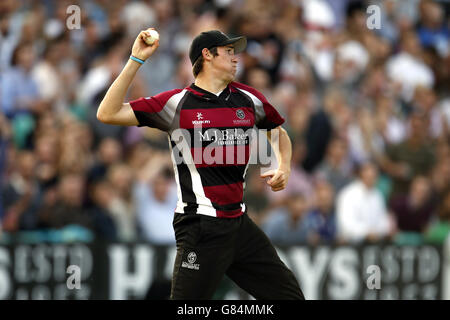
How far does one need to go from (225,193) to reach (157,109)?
750 millimetres

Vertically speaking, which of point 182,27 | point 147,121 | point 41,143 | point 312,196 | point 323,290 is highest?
point 182,27

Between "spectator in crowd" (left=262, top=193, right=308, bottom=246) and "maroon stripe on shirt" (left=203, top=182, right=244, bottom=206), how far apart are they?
4.01 meters

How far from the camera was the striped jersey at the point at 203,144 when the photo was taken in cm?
580

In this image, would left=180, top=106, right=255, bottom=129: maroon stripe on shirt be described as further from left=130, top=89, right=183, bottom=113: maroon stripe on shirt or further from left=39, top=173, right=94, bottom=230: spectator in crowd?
left=39, top=173, right=94, bottom=230: spectator in crowd

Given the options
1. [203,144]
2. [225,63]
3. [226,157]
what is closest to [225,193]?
[226,157]

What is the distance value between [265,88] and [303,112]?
63 cm

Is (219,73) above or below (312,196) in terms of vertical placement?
above

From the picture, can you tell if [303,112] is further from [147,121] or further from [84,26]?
[147,121]

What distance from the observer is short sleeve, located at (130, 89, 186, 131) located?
227 inches

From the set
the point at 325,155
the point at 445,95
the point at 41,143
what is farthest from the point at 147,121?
the point at 445,95

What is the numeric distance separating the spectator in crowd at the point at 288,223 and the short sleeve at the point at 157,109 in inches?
Answer: 169

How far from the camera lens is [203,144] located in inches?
229

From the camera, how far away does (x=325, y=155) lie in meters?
11.5

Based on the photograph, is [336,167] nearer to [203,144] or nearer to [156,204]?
[156,204]
